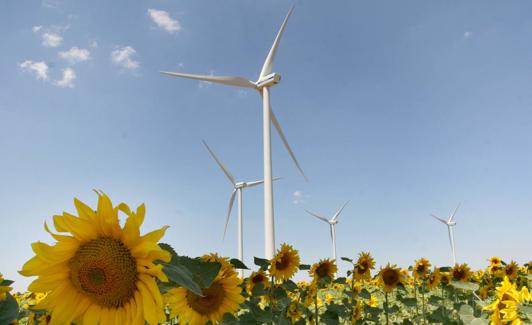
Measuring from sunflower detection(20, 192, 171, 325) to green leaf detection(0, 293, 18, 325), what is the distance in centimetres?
11

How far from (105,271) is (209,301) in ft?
5.37

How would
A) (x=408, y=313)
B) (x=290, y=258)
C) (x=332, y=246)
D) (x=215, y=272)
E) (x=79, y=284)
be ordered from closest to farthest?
(x=215, y=272) < (x=79, y=284) < (x=290, y=258) < (x=408, y=313) < (x=332, y=246)

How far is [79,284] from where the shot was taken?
2.25m

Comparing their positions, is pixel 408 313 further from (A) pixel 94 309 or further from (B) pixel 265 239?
(A) pixel 94 309

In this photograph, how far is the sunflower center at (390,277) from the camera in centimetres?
782

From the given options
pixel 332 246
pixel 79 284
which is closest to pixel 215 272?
pixel 79 284

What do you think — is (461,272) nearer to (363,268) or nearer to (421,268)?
(421,268)

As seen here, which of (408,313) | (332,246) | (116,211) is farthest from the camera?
(332,246)

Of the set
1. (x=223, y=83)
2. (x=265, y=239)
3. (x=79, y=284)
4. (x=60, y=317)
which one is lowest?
(x=60, y=317)

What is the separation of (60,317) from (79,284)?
19cm

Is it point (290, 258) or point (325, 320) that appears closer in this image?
point (325, 320)

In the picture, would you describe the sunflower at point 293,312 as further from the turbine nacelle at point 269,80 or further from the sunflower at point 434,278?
the turbine nacelle at point 269,80

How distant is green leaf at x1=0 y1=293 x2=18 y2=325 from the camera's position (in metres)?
1.98

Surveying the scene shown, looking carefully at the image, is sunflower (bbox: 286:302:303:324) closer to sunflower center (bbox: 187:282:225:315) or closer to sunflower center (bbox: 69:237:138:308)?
sunflower center (bbox: 187:282:225:315)
